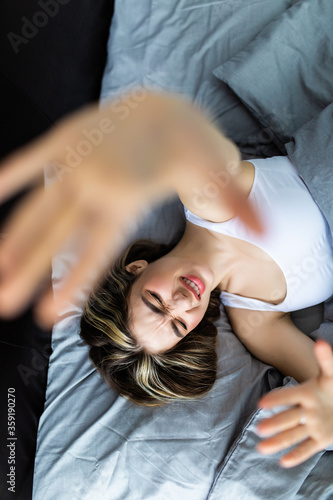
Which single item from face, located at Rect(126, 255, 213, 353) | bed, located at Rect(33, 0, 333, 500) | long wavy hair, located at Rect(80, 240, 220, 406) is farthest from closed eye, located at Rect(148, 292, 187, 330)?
bed, located at Rect(33, 0, 333, 500)

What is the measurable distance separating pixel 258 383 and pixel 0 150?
95 centimetres

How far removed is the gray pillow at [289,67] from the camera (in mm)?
1341

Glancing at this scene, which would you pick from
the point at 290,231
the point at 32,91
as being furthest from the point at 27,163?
the point at 290,231

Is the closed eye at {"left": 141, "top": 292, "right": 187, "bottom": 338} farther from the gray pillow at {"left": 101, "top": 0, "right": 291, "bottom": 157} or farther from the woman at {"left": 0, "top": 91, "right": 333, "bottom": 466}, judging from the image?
the gray pillow at {"left": 101, "top": 0, "right": 291, "bottom": 157}

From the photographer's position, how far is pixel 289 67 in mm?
1354

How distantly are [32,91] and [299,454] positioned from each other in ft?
3.90

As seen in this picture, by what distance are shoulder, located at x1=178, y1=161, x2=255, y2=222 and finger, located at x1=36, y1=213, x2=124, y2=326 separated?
0.21 m

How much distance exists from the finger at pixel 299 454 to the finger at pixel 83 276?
0.48m

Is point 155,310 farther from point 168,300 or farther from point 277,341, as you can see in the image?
point 277,341

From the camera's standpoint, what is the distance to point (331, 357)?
735mm

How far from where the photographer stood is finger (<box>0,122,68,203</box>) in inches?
40.1

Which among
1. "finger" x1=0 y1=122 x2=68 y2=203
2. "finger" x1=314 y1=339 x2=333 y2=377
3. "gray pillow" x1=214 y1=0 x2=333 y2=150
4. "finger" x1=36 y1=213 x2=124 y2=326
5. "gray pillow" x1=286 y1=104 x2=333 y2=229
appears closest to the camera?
"finger" x1=314 y1=339 x2=333 y2=377

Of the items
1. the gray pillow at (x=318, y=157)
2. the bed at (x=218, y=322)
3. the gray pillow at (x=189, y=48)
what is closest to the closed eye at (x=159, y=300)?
the bed at (x=218, y=322)

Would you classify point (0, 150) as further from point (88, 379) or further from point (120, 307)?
point (88, 379)
